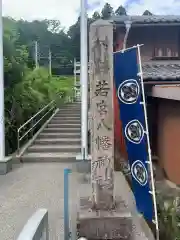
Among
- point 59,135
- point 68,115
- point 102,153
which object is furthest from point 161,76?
point 68,115

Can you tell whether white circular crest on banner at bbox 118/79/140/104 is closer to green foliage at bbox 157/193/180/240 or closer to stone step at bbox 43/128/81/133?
green foliage at bbox 157/193/180/240

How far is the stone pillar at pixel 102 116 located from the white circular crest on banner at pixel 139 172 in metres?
0.45

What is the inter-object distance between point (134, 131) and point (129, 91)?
695mm

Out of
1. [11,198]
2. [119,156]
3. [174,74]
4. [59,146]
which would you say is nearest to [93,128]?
[11,198]

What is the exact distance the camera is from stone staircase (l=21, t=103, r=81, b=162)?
11.8m

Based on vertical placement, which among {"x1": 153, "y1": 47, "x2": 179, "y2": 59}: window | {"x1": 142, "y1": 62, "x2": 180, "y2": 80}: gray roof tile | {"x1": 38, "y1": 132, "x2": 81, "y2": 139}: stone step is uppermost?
{"x1": 153, "y1": 47, "x2": 179, "y2": 59}: window

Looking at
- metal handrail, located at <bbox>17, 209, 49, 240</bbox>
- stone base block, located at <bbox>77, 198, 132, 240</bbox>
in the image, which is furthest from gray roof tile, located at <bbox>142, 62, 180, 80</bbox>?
metal handrail, located at <bbox>17, 209, 49, 240</bbox>

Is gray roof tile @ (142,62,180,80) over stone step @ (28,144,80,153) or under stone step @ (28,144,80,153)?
over

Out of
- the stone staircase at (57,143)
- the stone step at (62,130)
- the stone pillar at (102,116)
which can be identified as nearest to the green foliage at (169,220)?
the stone pillar at (102,116)

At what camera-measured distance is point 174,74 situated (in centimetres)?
910

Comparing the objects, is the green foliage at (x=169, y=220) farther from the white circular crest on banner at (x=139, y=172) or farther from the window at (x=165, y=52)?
the window at (x=165, y=52)

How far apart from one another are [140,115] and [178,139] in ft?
10.5

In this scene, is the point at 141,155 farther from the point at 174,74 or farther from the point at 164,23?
the point at 164,23

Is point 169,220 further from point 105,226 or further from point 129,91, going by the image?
point 129,91
